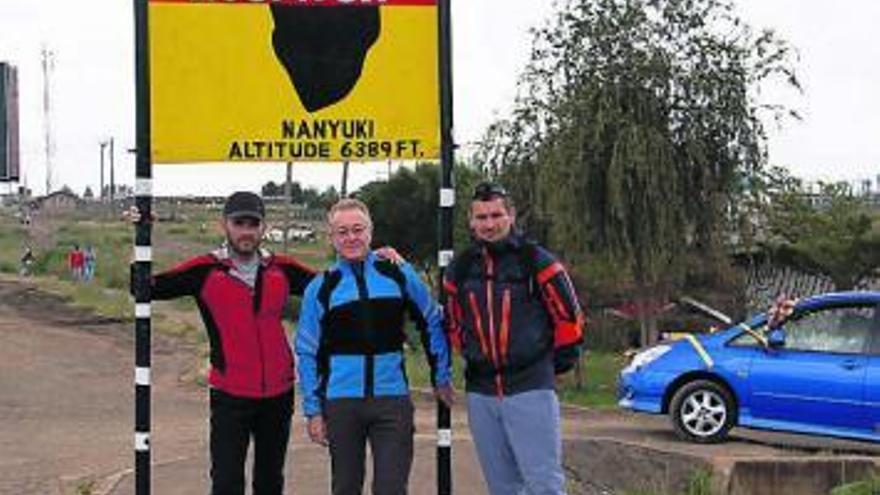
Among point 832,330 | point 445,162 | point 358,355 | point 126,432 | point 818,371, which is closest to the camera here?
point 358,355

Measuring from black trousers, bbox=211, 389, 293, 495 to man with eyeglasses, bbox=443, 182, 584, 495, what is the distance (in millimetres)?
878

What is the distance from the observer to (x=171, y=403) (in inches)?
698

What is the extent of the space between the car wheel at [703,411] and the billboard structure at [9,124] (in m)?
21.8

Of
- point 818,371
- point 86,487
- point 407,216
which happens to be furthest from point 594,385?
point 86,487

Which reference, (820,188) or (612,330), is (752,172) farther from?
(820,188)

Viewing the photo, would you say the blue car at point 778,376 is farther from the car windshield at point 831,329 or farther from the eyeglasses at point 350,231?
the eyeglasses at point 350,231

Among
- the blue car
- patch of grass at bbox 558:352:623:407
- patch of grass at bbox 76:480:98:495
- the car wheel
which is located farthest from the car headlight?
patch of grass at bbox 76:480:98:495

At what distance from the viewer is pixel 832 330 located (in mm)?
12398

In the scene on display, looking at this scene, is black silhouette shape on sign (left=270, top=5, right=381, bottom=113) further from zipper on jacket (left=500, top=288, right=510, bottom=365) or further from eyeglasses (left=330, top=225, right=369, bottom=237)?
zipper on jacket (left=500, top=288, right=510, bottom=365)

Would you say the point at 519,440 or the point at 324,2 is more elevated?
the point at 324,2

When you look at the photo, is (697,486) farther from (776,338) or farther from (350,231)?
(350,231)

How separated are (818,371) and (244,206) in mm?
7286

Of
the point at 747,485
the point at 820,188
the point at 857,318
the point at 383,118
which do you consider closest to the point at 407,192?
the point at 820,188

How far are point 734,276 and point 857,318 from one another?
49.5 feet
